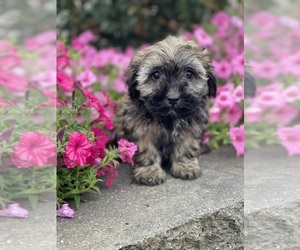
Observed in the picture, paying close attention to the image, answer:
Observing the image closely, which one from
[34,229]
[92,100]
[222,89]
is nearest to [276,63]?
[222,89]

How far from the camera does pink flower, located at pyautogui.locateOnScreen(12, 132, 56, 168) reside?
280cm

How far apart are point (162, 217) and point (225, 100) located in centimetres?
→ 145

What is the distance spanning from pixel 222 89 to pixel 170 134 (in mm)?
938

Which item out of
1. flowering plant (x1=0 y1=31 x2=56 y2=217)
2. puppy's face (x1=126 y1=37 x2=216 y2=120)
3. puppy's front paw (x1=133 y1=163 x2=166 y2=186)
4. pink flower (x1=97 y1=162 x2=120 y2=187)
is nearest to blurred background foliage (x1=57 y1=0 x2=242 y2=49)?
flowering plant (x1=0 y1=31 x2=56 y2=217)

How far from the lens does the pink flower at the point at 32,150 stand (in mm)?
2799

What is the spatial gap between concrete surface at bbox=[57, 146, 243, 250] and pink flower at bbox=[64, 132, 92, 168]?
0.25 metres

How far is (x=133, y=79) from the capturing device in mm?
3244

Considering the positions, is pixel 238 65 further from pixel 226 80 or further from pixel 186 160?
pixel 186 160

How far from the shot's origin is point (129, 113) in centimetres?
337

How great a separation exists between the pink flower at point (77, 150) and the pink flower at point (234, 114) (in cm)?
148

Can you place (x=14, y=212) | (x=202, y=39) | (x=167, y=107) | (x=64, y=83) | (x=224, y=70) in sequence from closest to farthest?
(x=14, y=212) < (x=167, y=107) < (x=64, y=83) < (x=224, y=70) < (x=202, y=39)

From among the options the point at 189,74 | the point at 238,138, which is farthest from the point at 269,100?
the point at 189,74

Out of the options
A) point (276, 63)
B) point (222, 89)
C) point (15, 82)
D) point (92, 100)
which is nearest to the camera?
point (92, 100)

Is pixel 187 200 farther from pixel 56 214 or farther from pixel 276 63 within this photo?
pixel 276 63
